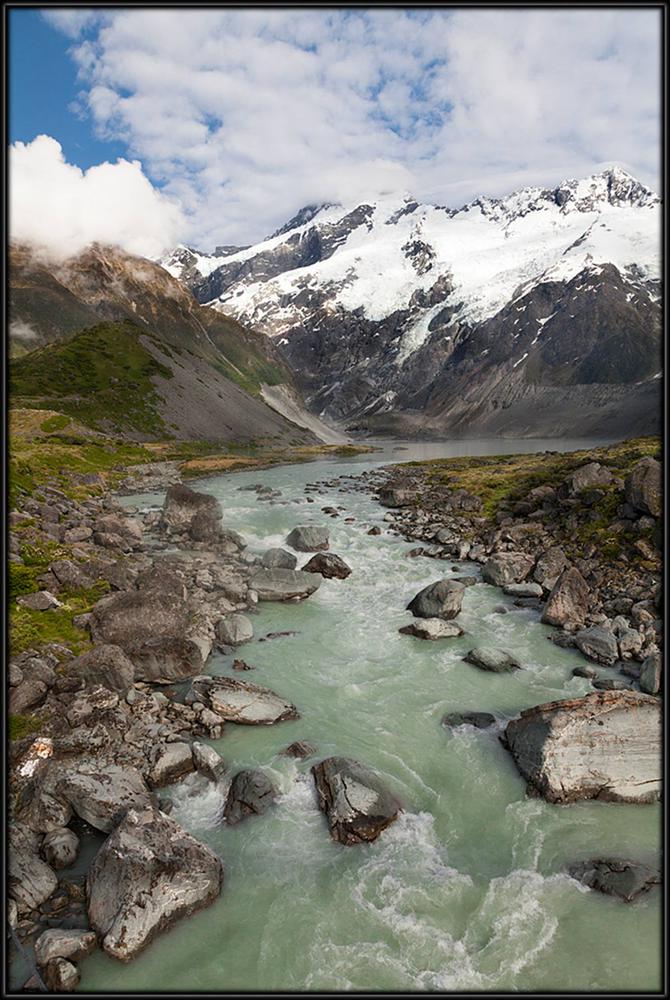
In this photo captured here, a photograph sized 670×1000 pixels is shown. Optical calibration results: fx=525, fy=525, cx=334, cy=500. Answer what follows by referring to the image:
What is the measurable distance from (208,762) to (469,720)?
348 inches

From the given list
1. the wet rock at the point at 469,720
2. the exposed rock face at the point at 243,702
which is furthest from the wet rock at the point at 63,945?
the wet rock at the point at 469,720

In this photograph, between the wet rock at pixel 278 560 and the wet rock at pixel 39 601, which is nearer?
the wet rock at pixel 39 601

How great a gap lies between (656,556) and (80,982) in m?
29.3

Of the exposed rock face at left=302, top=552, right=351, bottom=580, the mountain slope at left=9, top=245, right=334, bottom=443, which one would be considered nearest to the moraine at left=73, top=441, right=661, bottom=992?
the exposed rock face at left=302, top=552, right=351, bottom=580

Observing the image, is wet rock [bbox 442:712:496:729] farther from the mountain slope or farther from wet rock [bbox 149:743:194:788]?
the mountain slope

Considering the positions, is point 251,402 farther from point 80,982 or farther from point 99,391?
point 80,982

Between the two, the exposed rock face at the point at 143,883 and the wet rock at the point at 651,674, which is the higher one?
the wet rock at the point at 651,674

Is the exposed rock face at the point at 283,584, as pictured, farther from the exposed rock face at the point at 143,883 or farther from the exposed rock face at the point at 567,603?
the exposed rock face at the point at 143,883

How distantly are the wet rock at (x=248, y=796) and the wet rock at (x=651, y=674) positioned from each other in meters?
14.1

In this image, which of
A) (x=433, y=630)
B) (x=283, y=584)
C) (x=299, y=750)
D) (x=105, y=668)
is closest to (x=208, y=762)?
(x=299, y=750)

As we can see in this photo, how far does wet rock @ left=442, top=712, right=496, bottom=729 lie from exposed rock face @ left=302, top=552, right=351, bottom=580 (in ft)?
50.9

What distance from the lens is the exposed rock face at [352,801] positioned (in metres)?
13.5

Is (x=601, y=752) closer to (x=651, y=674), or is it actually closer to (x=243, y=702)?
(x=651, y=674)

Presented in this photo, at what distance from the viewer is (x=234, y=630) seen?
938 inches
